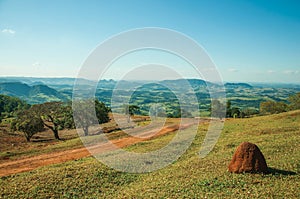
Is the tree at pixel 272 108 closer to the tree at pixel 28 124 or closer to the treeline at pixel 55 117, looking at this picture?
the treeline at pixel 55 117

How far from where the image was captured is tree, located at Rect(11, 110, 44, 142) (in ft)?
153

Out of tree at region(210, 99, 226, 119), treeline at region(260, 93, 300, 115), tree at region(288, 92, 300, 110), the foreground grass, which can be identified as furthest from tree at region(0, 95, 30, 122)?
tree at region(288, 92, 300, 110)

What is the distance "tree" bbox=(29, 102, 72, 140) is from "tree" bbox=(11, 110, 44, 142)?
127 cm

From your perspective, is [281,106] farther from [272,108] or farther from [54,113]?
[54,113]

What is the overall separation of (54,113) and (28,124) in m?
5.52

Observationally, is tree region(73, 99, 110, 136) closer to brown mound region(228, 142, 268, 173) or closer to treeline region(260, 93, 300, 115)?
brown mound region(228, 142, 268, 173)

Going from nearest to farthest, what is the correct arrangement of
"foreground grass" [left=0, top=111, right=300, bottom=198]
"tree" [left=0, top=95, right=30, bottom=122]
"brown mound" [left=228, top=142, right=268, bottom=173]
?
1. "foreground grass" [left=0, top=111, right=300, bottom=198]
2. "brown mound" [left=228, top=142, right=268, bottom=173]
3. "tree" [left=0, top=95, right=30, bottom=122]

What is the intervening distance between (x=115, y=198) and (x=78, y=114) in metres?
34.2

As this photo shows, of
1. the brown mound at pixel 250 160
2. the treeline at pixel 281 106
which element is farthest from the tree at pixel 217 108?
the brown mound at pixel 250 160

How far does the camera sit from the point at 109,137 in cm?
4181

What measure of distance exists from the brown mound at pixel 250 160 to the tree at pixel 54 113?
40792 millimetres

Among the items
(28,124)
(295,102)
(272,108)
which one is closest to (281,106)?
(272,108)

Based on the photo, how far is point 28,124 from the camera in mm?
46938

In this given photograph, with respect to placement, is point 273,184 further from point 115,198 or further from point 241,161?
point 115,198
